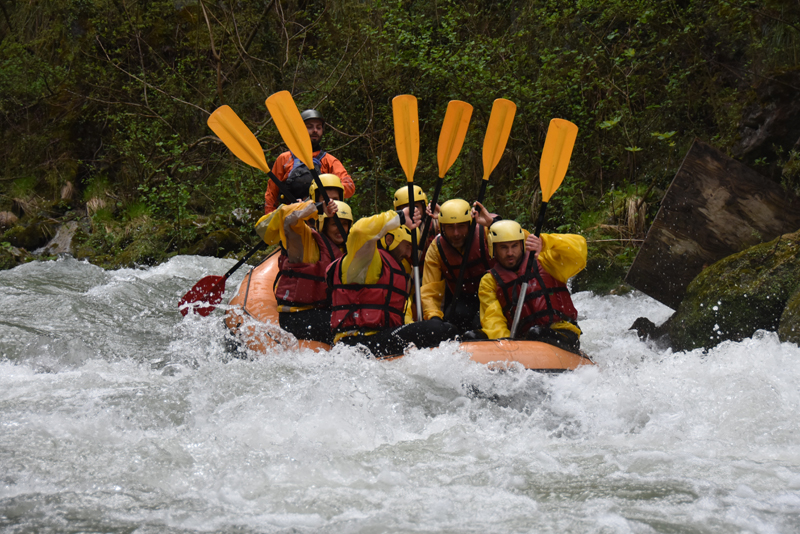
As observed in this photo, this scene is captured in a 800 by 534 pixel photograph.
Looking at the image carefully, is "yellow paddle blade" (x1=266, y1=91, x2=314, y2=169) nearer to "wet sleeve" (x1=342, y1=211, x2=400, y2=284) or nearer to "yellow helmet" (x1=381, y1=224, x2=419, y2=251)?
"yellow helmet" (x1=381, y1=224, x2=419, y2=251)

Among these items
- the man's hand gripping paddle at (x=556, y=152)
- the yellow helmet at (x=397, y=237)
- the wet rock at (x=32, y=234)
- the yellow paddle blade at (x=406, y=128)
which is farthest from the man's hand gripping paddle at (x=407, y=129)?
the wet rock at (x=32, y=234)

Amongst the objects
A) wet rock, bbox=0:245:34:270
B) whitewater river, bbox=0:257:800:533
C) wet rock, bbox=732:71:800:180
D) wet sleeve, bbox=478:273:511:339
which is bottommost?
wet rock, bbox=0:245:34:270

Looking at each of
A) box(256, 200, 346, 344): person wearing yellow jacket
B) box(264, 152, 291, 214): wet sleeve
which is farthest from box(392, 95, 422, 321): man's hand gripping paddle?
box(264, 152, 291, 214): wet sleeve

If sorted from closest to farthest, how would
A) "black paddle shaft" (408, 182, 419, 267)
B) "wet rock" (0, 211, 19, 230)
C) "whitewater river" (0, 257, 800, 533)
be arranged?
"whitewater river" (0, 257, 800, 533) → "black paddle shaft" (408, 182, 419, 267) → "wet rock" (0, 211, 19, 230)

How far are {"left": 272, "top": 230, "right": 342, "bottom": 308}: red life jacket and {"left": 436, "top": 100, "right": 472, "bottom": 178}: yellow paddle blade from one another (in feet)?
3.04

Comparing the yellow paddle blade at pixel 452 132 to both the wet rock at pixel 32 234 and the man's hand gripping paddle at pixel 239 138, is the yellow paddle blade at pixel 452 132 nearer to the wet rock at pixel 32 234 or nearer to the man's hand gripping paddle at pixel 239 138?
the man's hand gripping paddle at pixel 239 138

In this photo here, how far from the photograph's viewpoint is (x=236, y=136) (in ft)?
13.9

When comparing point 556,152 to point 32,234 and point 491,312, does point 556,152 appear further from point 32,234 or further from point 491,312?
point 32,234

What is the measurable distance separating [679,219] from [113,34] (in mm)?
9753

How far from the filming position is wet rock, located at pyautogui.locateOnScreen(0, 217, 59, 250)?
30.5ft

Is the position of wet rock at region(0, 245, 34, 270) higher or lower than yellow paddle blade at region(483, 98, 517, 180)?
lower

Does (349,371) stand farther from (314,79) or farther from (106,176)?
(106,176)

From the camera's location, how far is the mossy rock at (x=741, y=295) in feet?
11.5

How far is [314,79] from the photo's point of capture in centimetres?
988
